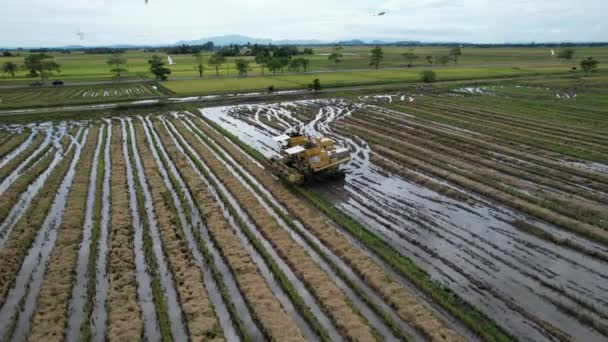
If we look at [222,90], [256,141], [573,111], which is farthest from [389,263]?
[222,90]

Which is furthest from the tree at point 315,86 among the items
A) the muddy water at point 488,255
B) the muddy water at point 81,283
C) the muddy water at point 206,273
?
the muddy water at point 81,283

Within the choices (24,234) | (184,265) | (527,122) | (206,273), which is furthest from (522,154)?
(24,234)

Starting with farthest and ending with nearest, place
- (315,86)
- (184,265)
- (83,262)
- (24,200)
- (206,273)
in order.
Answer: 1. (315,86)
2. (24,200)
3. (83,262)
4. (184,265)
5. (206,273)

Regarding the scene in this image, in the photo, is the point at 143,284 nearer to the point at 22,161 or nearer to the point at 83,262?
the point at 83,262

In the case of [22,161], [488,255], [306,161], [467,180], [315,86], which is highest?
[315,86]

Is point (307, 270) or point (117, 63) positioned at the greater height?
point (117, 63)

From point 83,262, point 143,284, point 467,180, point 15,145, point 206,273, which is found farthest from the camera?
point 15,145

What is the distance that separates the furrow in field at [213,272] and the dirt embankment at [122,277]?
2.03m

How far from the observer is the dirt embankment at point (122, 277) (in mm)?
9555

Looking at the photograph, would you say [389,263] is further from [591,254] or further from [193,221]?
[193,221]

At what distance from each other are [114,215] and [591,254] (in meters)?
18.6

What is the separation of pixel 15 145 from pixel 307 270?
25.5m

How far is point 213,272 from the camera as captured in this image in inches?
470

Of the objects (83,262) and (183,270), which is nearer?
(183,270)
